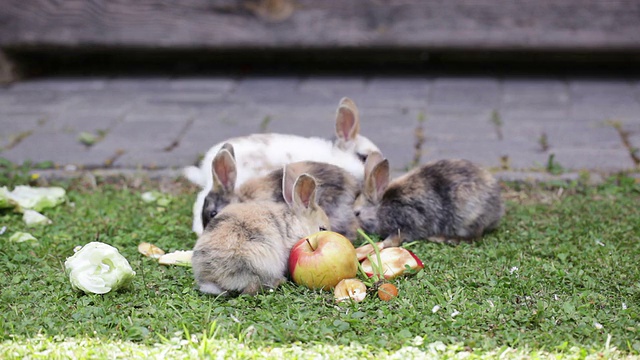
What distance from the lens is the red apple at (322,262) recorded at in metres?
3.54

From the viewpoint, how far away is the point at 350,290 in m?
3.54

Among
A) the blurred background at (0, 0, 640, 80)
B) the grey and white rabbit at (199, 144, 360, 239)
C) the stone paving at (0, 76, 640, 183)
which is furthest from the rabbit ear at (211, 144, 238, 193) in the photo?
the blurred background at (0, 0, 640, 80)

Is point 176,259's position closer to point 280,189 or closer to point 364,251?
point 280,189

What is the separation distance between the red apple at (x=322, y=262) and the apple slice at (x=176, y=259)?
0.61 metres

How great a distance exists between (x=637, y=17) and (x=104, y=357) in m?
5.53

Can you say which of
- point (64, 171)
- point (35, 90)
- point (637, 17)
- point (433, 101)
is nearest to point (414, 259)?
point (64, 171)

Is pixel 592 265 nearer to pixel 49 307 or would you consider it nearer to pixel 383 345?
pixel 383 345

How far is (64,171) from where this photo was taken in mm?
5348

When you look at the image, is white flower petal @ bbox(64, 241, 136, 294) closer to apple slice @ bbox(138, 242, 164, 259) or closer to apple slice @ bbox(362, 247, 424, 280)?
apple slice @ bbox(138, 242, 164, 259)

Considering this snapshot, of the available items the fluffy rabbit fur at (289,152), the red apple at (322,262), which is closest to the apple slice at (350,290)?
the red apple at (322,262)

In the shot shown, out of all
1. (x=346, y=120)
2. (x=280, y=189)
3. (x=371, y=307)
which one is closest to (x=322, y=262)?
(x=371, y=307)

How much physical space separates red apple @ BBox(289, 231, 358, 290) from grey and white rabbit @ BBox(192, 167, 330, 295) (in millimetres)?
103

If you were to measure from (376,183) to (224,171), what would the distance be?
84 cm

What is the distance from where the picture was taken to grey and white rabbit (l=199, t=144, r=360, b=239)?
4.11 metres
